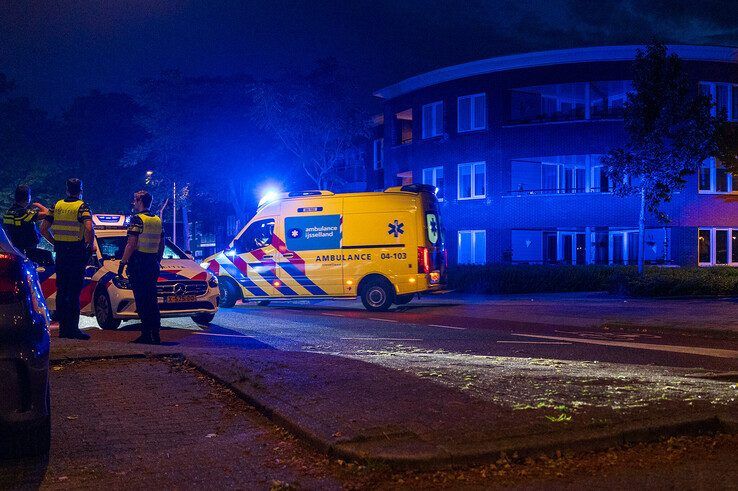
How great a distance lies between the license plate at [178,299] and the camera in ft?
41.4

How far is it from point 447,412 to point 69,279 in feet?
21.4

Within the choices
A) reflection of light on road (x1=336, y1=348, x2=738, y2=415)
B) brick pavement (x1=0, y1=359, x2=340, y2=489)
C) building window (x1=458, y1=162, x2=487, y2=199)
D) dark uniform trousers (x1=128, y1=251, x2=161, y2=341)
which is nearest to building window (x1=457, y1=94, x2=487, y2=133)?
building window (x1=458, y1=162, x2=487, y2=199)

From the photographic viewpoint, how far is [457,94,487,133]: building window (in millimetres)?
33625

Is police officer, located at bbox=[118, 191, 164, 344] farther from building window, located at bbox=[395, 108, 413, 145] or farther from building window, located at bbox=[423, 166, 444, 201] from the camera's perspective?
building window, located at bbox=[395, 108, 413, 145]

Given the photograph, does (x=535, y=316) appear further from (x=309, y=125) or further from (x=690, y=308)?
(x=309, y=125)

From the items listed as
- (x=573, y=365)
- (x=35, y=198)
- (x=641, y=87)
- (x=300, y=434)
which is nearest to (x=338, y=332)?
(x=573, y=365)

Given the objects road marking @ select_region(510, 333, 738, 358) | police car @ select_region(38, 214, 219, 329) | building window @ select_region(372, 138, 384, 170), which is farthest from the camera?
building window @ select_region(372, 138, 384, 170)

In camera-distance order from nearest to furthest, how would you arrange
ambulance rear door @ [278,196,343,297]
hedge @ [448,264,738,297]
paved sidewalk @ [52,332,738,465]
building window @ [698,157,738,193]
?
1. paved sidewalk @ [52,332,738,465]
2. ambulance rear door @ [278,196,343,297]
3. hedge @ [448,264,738,297]
4. building window @ [698,157,738,193]

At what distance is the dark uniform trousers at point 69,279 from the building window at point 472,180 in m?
24.6

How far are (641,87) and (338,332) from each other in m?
14.7

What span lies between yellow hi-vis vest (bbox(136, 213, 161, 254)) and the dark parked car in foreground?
231 inches

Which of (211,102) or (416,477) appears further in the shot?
(211,102)

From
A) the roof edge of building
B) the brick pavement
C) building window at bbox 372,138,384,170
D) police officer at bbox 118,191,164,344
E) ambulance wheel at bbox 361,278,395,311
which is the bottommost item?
the brick pavement

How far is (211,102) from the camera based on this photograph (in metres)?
39.1
